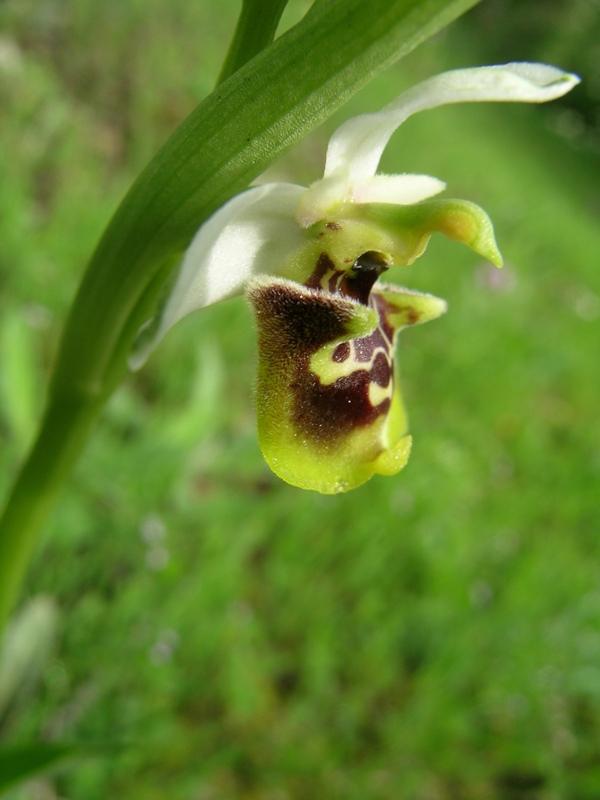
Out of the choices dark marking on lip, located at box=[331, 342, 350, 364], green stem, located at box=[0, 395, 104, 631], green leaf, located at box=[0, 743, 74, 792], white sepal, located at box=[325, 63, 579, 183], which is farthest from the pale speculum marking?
green leaf, located at box=[0, 743, 74, 792]

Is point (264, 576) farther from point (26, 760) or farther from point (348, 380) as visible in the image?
point (348, 380)

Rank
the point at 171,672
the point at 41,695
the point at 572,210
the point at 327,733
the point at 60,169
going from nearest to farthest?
1. the point at 41,695
2. the point at 171,672
3. the point at 327,733
4. the point at 60,169
5. the point at 572,210

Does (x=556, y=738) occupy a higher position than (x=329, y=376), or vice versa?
(x=329, y=376)

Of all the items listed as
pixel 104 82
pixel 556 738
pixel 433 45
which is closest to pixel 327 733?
pixel 556 738

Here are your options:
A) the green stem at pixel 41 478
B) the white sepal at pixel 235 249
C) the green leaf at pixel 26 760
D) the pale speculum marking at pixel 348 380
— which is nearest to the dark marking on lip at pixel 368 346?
the pale speculum marking at pixel 348 380

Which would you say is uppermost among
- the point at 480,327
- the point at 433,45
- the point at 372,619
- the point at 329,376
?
the point at 433,45

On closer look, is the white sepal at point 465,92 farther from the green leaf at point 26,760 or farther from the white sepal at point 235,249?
the green leaf at point 26,760

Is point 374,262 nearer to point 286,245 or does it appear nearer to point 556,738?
point 286,245
